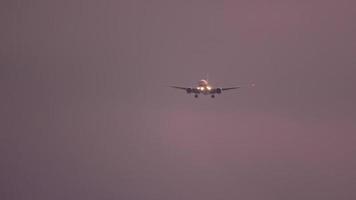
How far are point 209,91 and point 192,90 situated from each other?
420 cm

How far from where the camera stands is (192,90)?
105062 millimetres

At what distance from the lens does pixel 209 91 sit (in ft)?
337
